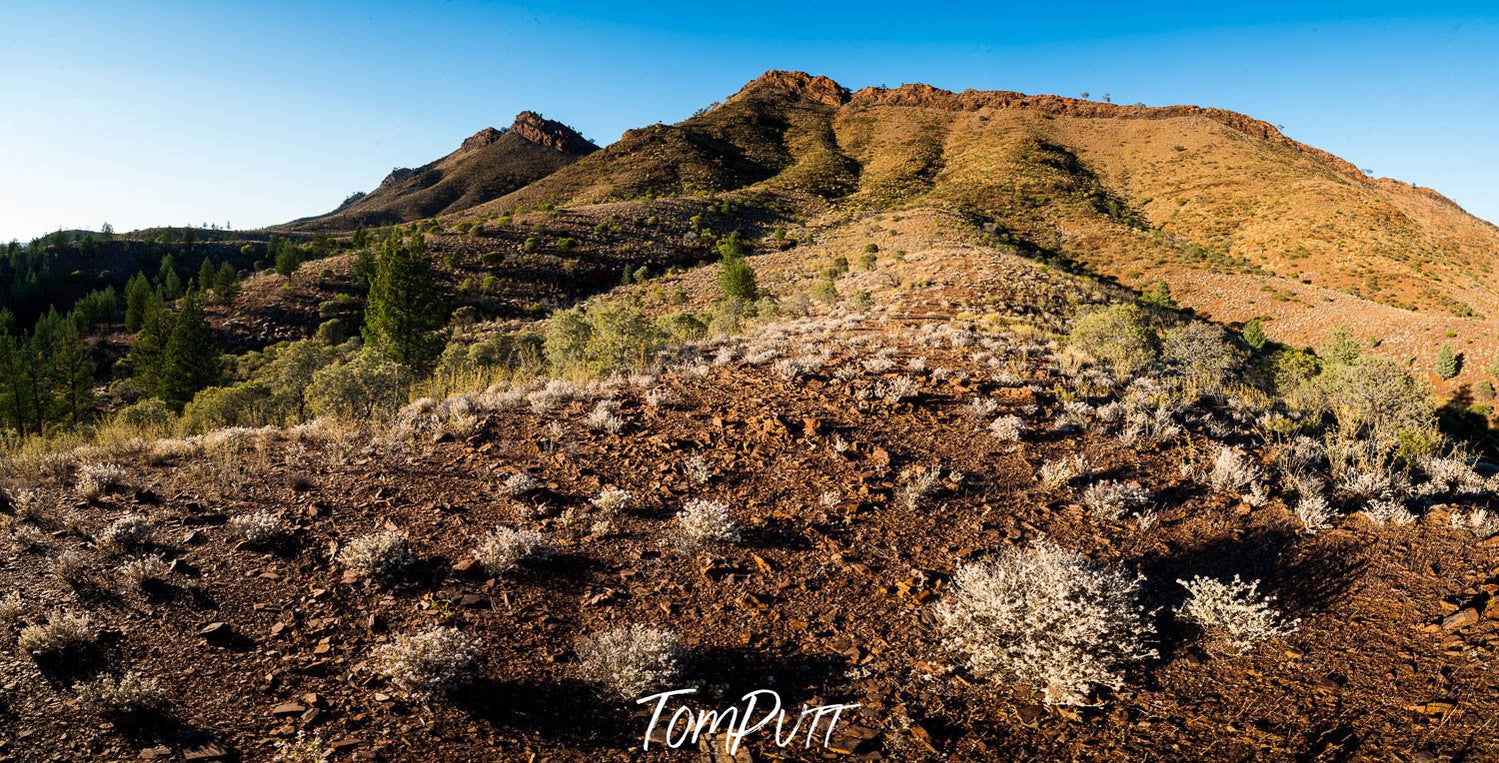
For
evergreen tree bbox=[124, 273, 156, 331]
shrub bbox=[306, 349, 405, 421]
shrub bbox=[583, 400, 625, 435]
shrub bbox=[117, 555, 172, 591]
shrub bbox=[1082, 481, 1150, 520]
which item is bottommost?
shrub bbox=[1082, 481, 1150, 520]

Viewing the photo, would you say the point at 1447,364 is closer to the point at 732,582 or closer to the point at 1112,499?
the point at 1112,499

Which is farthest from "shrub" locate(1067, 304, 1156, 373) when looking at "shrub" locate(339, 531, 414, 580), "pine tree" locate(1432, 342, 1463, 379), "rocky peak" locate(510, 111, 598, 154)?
"rocky peak" locate(510, 111, 598, 154)

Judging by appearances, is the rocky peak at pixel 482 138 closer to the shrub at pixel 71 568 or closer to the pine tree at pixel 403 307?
the pine tree at pixel 403 307

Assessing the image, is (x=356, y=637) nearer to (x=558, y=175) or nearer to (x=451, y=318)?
(x=451, y=318)

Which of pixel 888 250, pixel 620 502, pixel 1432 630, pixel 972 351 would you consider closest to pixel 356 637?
pixel 620 502

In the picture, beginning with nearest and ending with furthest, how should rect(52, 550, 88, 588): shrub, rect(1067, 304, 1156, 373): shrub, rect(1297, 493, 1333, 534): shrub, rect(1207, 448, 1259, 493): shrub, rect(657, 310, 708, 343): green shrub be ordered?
rect(52, 550, 88, 588): shrub
rect(1297, 493, 1333, 534): shrub
rect(1207, 448, 1259, 493): shrub
rect(1067, 304, 1156, 373): shrub
rect(657, 310, 708, 343): green shrub

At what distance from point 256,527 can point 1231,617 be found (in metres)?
9.07

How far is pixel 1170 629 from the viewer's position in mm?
5066

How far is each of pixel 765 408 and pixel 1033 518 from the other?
4104 mm

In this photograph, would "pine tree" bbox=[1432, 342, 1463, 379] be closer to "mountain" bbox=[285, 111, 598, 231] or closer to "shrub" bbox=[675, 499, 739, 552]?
"shrub" bbox=[675, 499, 739, 552]

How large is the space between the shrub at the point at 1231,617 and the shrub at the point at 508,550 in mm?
5627

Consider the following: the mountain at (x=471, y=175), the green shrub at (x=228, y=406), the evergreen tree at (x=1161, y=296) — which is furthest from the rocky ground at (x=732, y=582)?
the mountain at (x=471, y=175)

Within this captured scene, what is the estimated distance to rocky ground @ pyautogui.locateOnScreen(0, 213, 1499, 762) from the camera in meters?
4.00

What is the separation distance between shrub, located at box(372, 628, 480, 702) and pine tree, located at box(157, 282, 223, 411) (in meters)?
35.1
